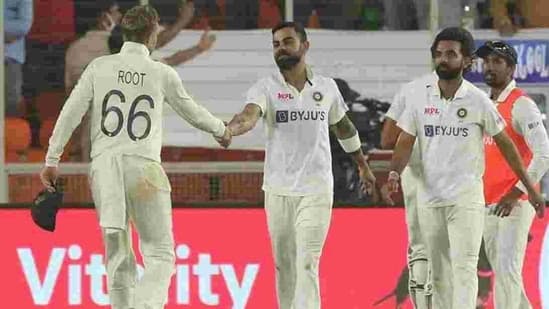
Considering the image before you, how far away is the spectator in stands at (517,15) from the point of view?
18.8 m

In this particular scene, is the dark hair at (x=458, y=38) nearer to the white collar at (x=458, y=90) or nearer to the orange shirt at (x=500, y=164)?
the white collar at (x=458, y=90)

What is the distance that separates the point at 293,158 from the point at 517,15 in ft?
17.8

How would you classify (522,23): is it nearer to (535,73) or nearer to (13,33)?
(535,73)

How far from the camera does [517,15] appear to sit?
1880 centimetres

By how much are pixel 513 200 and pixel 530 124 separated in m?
0.66

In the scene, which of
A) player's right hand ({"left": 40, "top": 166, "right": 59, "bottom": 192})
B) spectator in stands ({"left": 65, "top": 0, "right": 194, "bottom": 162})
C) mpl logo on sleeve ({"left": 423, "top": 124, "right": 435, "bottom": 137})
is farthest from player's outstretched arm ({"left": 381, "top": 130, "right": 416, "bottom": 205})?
spectator in stands ({"left": 65, "top": 0, "right": 194, "bottom": 162})

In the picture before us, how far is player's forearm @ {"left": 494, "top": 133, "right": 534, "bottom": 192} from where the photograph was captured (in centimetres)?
1377

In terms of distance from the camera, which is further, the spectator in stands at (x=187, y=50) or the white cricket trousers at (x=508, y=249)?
the spectator in stands at (x=187, y=50)

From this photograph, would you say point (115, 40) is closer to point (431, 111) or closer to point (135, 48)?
point (135, 48)

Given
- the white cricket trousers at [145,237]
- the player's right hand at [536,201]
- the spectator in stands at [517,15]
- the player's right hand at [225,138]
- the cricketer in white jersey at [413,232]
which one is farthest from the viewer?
the spectator in stands at [517,15]

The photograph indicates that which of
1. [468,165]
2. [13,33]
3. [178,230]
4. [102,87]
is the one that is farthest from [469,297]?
[13,33]

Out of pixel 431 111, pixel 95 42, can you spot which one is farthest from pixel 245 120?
pixel 95 42

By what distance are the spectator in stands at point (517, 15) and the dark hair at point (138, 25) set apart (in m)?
6.15

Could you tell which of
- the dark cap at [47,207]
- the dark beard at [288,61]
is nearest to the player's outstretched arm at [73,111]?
the dark cap at [47,207]
